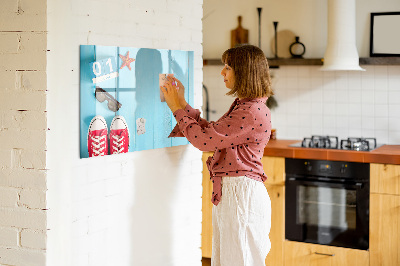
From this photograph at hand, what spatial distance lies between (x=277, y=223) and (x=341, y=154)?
2.39 feet

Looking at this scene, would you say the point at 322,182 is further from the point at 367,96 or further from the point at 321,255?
the point at 367,96

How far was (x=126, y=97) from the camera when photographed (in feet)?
8.99

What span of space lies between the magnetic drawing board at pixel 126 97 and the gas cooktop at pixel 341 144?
1.64 metres

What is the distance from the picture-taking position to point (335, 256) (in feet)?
14.2

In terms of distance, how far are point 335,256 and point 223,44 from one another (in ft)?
6.88

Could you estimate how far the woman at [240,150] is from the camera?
276 centimetres

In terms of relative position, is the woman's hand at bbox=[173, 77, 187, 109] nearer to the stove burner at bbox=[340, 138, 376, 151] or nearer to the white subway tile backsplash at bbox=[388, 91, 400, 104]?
the stove burner at bbox=[340, 138, 376, 151]

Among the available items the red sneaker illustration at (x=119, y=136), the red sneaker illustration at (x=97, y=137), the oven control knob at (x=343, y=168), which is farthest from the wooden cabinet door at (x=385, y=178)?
the red sneaker illustration at (x=97, y=137)

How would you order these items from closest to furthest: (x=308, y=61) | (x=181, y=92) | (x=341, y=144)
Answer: (x=181, y=92), (x=341, y=144), (x=308, y=61)

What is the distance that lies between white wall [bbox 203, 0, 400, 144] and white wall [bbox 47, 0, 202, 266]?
194cm

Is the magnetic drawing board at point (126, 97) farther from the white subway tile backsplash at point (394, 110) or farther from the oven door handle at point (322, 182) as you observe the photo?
the white subway tile backsplash at point (394, 110)

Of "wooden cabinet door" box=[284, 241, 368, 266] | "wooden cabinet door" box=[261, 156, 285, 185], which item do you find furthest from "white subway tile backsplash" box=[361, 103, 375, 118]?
"wooden cabinet door" box=[284, 241, 368, 266]

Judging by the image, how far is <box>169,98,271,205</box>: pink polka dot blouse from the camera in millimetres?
2742

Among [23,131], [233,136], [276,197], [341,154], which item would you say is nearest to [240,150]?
[233,136]
